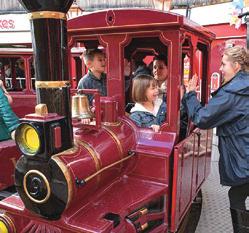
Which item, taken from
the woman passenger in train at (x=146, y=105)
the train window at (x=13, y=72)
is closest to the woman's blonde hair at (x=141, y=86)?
the woman passenger in train at (x=146, y=105)

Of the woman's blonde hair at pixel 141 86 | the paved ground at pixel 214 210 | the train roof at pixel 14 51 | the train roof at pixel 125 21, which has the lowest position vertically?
the paved ground at pixel 214 210

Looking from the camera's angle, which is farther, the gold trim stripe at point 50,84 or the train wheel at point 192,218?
the train wheel at point 192,218

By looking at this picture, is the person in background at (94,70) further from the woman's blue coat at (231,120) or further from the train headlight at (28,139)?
the train headlight at (28,139)

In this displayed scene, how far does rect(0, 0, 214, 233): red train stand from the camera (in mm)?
1501

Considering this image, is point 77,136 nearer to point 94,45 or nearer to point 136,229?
point 136,229

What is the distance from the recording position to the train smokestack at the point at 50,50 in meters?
1.45

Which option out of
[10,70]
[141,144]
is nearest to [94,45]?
[141,144]

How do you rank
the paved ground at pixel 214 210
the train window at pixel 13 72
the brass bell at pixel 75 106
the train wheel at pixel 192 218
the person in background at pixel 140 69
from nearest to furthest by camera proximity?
the brass bell at pixel 75 106, the train wheel at pixel 192 218, the paved ground at pixel 214 210, the person in background at pixel 140 69, the train window at pixel 13 72

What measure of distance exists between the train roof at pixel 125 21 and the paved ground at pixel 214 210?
1.96m

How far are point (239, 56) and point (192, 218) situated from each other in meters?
1.79

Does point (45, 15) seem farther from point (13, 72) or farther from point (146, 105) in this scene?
point (13, 72)

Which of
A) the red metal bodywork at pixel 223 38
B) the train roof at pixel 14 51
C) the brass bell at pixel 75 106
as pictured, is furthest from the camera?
the red metal bodywork at pixel 223 38

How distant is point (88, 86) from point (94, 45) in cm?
50

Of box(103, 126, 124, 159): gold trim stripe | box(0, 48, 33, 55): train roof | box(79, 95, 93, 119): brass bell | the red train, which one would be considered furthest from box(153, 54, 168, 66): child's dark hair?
box(0, 48, 33, 55): train roof
